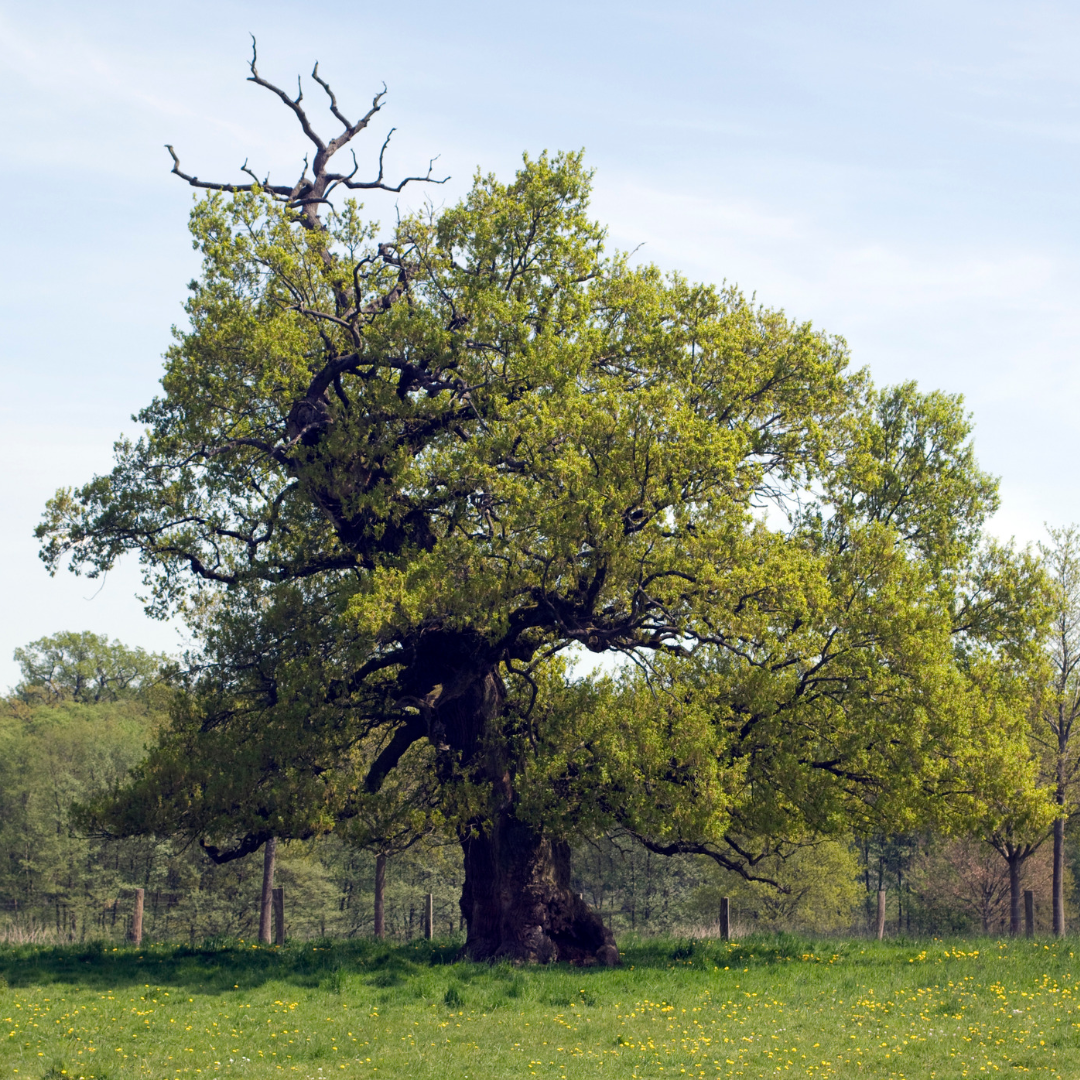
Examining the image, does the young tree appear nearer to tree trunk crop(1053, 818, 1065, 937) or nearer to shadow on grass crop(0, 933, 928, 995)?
tree trunk crop(1053, 818, 1065, 937)

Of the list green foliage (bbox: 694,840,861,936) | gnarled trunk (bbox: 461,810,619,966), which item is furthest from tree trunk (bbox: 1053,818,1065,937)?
gnarled trunk (bbox: 461,810,619,966)

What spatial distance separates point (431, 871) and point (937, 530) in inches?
1938

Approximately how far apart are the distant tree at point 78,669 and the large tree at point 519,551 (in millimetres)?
84574

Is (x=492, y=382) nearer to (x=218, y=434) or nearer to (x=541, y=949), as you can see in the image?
(x=218, y=434)

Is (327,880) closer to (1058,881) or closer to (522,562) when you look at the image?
(1058,881)

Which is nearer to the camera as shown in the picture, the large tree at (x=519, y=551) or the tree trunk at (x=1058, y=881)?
the large tree at (x=519, y=551)

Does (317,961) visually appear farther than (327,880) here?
No

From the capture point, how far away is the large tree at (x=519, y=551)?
20.3 meters

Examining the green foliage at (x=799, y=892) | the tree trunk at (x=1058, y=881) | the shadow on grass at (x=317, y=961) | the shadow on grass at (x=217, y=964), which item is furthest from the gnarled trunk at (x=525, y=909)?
the green foliage at (x=799, y=892)

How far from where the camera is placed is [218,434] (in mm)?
22891

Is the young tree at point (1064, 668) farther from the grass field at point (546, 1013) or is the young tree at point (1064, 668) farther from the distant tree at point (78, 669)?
the distant tree at point (78, 669)

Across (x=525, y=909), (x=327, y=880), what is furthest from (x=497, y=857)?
(x=327, y=880)

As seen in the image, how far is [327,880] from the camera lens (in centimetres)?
7031

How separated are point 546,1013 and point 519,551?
26.4 feet
